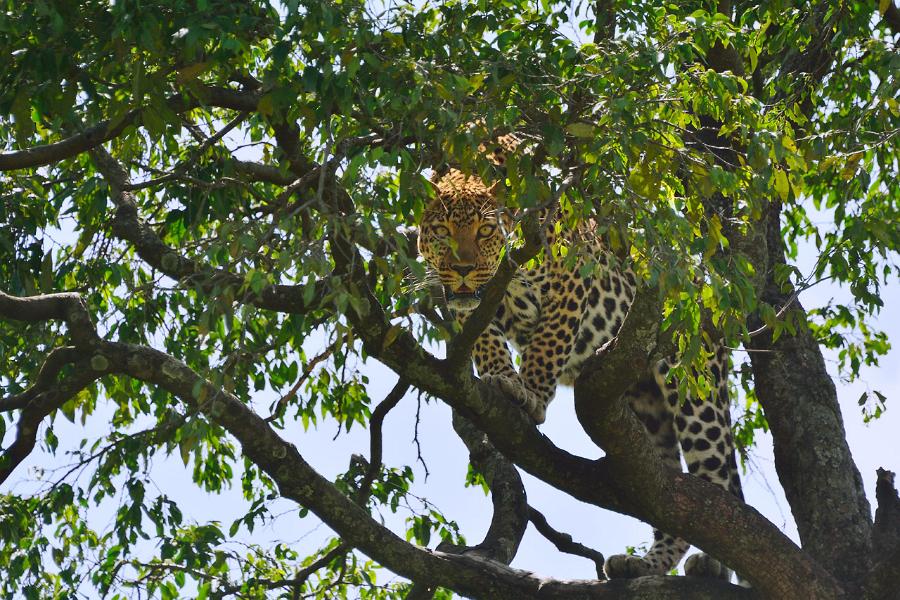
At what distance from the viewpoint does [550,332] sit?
7.68 metres

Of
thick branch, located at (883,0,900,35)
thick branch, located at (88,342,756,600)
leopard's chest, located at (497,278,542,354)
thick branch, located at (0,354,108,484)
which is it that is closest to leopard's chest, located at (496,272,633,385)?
leopard's chest, located at (497,278,542,354)

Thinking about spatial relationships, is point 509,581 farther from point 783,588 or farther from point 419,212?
point 419,212

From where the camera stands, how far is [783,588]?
19.3 feet

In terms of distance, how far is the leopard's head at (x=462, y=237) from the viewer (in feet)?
25.1

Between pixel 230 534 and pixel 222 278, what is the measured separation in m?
3.47

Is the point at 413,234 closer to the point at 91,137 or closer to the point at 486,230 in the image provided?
the point at 486,230

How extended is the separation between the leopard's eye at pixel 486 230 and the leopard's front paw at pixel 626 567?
204 centimetres

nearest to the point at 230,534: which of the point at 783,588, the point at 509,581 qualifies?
the point at 509,581

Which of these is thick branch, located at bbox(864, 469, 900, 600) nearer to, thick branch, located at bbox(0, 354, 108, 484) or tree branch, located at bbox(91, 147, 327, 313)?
tree branch, located at bbox(91, 147, 327, 313)

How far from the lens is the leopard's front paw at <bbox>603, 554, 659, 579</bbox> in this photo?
6957mm

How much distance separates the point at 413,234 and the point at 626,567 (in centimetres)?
207

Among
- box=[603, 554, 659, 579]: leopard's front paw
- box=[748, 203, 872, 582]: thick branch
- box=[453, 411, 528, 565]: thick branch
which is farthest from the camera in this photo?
box=[603, 554, 659, 579]: leopard's front paw

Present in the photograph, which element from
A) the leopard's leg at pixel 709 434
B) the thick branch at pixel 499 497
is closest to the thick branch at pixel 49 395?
the thick branch at pixel 499 497

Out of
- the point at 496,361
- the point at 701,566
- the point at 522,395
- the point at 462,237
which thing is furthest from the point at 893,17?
the point at 701,566
